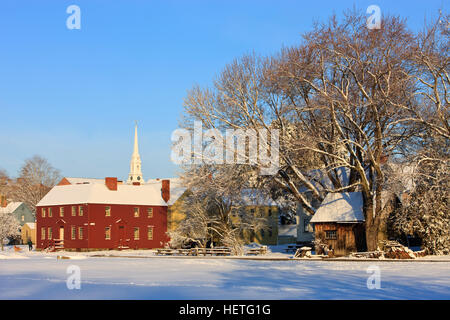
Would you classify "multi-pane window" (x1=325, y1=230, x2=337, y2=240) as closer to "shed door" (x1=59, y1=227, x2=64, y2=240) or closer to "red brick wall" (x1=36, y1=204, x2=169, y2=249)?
"red brick wall" (x1=36, y1=204, x2=169, y2=249)

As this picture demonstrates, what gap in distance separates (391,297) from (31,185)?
89.7 metres

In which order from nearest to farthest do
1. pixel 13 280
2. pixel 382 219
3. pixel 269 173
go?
pixel 13 280
pixel 382 219
pixel 269 173

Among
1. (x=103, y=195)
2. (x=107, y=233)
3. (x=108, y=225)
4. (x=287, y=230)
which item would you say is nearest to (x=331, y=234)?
(x=107, y=233)

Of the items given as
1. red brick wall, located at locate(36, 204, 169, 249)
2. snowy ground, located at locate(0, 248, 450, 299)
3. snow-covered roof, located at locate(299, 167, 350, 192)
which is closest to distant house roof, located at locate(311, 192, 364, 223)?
snow-covered roof, located at locate(299, 167, 350, 192)

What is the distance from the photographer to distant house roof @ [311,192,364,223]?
4166cm

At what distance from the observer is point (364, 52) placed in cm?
3741

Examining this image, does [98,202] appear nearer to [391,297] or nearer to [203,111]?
[203,111]

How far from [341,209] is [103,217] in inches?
1249

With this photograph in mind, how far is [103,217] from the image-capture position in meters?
64.8

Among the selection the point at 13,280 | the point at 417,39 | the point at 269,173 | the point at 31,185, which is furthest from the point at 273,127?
Result: the point at 31,185

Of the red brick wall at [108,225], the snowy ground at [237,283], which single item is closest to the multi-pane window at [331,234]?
the snowy ground at [237,283]

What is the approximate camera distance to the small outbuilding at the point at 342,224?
1633 inches

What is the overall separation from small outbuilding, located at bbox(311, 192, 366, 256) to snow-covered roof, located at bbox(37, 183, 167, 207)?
30.5m

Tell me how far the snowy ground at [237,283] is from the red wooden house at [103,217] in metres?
33.6
